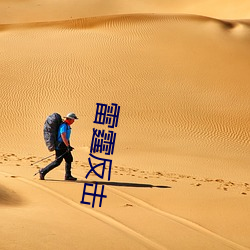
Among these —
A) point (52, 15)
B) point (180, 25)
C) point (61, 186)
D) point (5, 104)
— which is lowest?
point (61, 186)

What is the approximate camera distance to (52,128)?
30.8 feet

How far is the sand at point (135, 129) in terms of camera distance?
6.56 m

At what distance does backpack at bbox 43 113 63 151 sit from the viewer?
9344 millimetres

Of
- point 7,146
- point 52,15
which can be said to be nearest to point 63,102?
point 7,146

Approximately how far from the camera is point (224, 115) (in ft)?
66.5

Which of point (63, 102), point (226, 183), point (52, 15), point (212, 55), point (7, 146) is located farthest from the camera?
point (52, 15)

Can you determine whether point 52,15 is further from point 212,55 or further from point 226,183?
point 226,183

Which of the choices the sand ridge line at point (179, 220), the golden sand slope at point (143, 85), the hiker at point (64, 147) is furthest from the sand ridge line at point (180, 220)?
the golden sand slope at point (143, 85)

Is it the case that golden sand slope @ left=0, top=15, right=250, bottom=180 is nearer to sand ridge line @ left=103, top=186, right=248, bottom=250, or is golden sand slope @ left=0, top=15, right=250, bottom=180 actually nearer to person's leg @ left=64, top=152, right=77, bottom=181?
person's leg @ left=64, top=152, right=77, bottom=181

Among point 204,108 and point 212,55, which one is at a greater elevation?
point 212,55

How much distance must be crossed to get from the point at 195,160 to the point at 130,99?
6.46 m

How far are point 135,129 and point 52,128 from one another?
28.2 feet

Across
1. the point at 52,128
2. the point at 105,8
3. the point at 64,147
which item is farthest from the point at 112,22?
the point at 105,8

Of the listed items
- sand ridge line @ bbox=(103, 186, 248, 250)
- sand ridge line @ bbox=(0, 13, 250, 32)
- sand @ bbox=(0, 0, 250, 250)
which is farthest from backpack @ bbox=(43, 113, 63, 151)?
sand ridge line @ bbox=(0, 13, 250, 32)
